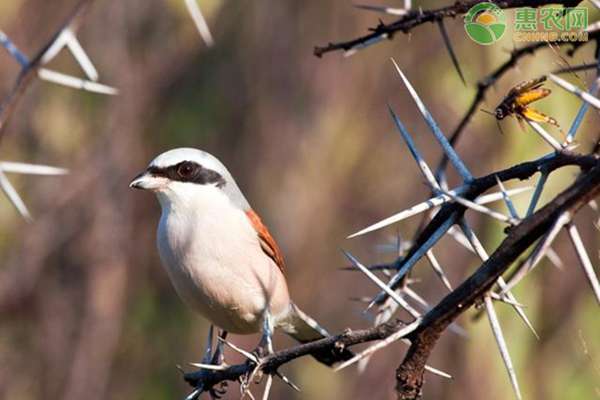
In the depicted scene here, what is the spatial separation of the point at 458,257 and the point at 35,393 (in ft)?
10.4

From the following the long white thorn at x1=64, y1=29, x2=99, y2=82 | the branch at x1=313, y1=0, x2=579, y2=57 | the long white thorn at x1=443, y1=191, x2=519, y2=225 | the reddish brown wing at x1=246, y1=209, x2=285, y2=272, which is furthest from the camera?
the reddish brown wing at x1=246, y1=209, x2=285, y2=272

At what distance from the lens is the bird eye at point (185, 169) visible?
3932mm

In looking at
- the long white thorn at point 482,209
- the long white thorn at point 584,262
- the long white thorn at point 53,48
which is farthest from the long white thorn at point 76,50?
the long white thorn at point 584,262

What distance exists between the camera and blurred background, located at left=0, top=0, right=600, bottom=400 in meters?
6.66

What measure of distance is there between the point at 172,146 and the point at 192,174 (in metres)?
3.25

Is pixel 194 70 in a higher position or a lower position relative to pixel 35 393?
higher

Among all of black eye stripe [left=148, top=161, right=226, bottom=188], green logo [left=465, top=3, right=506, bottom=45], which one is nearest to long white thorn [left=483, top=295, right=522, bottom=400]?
green logo [left=465, top=3, right=506, bottom=45]

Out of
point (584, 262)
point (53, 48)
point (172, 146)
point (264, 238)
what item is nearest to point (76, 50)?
point (53, 48)

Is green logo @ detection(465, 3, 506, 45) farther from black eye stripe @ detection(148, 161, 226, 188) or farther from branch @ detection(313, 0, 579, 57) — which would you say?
black eye stripe @ detection(148, 161, 226, 188)

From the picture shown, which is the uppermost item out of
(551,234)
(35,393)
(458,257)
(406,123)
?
(551,234)

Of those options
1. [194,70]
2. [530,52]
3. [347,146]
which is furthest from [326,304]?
[530,52]

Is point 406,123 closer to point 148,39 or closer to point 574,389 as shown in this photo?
point 148,39

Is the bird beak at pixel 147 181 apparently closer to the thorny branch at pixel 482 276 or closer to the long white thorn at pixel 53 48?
the long white thorn at pixel 53 48

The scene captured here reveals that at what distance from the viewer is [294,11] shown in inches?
283
